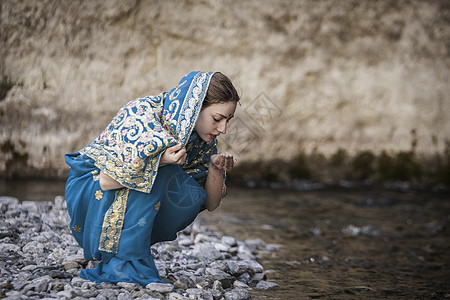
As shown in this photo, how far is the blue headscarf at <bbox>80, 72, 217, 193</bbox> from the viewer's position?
2008mm

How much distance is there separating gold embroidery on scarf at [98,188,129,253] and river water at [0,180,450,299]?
2.49 ft

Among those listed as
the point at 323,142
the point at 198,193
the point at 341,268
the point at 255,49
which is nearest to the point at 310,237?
the point at 341,268

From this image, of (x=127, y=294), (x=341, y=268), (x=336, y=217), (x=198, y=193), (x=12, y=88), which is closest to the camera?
(x=127, y=294)

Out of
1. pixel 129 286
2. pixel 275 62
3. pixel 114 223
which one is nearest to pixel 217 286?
pixel 129 286

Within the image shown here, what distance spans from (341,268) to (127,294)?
62.7 inches

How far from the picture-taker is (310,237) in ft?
13.0

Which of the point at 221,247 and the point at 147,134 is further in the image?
the point at 221,247

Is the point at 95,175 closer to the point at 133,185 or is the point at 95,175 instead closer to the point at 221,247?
the point at 133,185

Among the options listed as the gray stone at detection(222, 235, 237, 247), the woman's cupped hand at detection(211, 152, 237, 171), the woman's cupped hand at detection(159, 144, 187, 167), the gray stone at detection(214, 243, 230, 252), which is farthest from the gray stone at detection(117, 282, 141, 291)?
the gray stone at detection(222, 235, 237, 247)

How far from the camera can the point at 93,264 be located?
2432 millimetres

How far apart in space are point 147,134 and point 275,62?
4.75 metres

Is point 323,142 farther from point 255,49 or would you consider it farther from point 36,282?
point 36,282

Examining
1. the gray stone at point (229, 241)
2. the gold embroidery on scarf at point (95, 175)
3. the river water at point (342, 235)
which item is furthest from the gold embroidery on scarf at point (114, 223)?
the gray stone at point (229, 241)

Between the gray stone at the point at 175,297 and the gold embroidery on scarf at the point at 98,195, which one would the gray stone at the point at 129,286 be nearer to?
the gray stone at the point at 175,297
